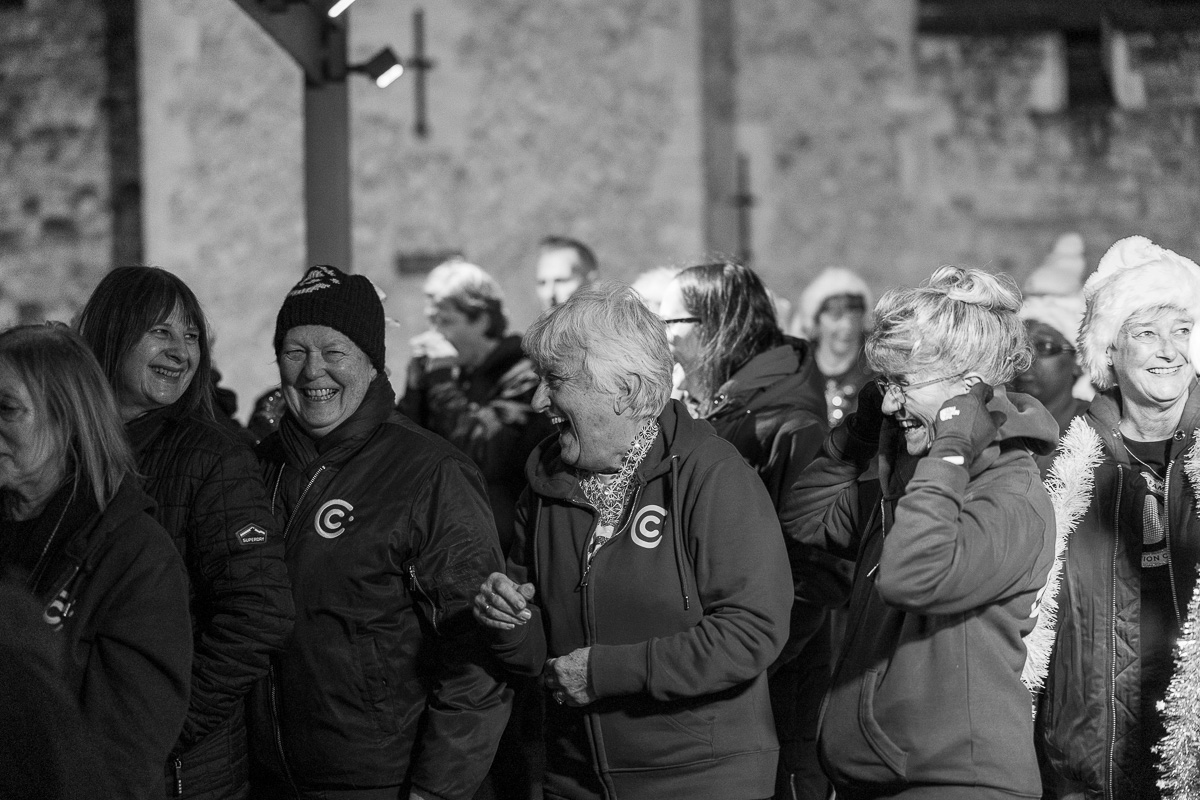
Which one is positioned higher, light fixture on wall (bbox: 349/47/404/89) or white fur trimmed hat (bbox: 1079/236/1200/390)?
light fixture on wall (bbox: 349/47/404/89)

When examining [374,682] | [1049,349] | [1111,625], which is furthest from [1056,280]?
[374,682]

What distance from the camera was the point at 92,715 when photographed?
236 cm

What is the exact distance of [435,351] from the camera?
6102mm

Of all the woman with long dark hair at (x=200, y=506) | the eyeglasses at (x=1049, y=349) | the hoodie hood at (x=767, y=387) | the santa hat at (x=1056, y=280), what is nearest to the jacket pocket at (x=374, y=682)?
the woman with long dark hair at (x=200, y=506)

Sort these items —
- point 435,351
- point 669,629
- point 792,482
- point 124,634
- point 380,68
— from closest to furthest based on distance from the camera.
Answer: point 124,634
point 669,629
point 792,482
point 380,68
point 435,351

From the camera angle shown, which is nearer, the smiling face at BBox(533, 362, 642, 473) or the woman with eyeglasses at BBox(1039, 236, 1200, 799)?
the smiling face at BBox(533, 362, 642, 473)

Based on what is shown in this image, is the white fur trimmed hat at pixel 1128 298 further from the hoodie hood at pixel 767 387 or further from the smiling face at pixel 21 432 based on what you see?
the smiling face at pixel 21 432

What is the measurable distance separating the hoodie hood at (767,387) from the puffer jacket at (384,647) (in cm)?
103

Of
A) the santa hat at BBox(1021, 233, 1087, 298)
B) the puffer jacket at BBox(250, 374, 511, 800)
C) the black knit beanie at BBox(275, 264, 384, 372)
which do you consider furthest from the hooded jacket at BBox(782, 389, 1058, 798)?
the santa hat at BBox(1021, 233, 1087, 298)

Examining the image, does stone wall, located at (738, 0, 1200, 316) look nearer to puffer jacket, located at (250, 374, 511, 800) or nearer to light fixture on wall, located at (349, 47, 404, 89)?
light fixture on wall, located at (349, 47, 404, 89)

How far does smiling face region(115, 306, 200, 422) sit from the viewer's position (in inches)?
121

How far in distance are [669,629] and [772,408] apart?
120 cm

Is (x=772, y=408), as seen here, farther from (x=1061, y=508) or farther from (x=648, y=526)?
(x=648, y=526)

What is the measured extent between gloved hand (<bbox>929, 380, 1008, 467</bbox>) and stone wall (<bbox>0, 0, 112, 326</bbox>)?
30.8 feet
